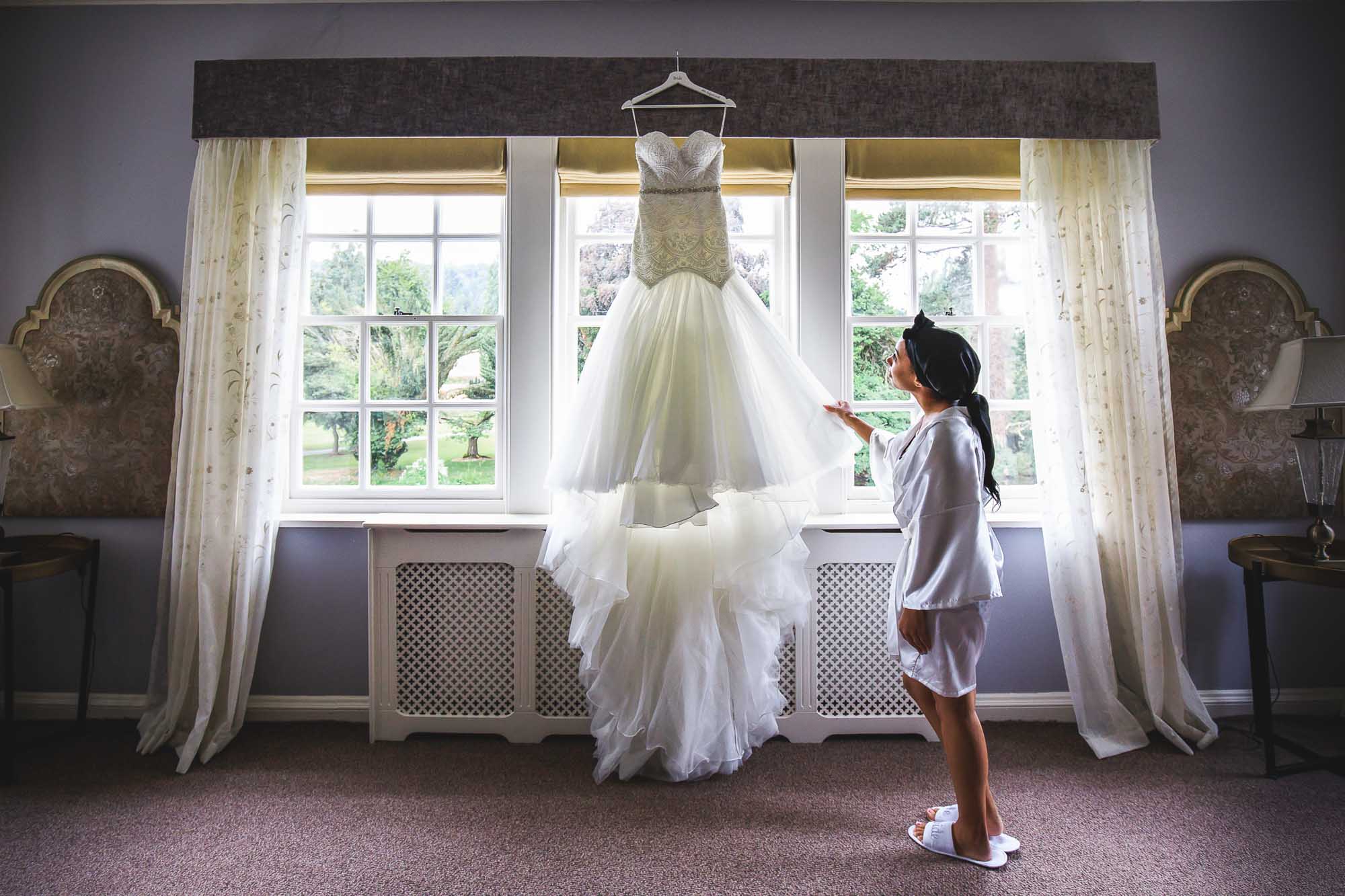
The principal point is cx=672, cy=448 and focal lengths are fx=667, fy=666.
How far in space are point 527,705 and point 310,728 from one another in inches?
33.9

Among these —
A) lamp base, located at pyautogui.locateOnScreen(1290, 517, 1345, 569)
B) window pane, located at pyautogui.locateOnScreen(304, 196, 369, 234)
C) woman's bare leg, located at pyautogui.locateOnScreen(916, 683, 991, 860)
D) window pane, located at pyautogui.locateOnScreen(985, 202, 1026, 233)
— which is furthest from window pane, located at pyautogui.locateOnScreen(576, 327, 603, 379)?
lamp base, located at pyautogui.locateOnScreen(1290, 517, 1345, 569)

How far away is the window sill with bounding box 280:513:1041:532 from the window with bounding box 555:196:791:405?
610mm

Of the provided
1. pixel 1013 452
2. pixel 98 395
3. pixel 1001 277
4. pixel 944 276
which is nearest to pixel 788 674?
pixel 1013 452

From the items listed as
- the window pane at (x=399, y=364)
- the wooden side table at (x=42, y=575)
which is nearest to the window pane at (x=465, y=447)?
the window pane at (x=399, y=364)

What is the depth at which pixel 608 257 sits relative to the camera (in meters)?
2.73

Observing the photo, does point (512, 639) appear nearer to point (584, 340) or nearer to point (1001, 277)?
point (584, 340)

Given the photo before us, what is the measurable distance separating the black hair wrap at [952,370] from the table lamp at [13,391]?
2826 mm

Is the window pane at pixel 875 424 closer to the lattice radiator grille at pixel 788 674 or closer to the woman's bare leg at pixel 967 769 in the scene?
the lattice radiator grille at pixel 788 674

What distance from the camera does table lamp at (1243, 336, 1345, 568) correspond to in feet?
6.77

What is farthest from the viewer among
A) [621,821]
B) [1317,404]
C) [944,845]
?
[1317,404]

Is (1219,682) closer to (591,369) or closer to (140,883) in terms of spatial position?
(591,369)

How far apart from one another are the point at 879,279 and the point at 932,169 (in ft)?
1.46

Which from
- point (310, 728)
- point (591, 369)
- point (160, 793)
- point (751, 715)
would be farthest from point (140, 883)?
point (591, 369)

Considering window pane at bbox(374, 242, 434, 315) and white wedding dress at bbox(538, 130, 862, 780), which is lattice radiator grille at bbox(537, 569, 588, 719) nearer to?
white wedding dress at bbox(538, 130, 862, 780)
